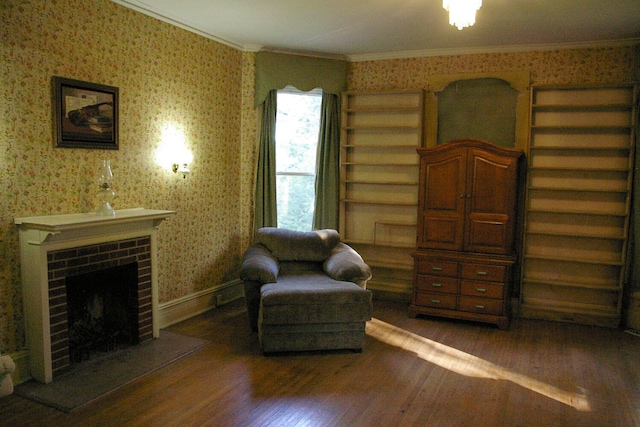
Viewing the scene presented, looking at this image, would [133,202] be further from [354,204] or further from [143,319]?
[354,204]

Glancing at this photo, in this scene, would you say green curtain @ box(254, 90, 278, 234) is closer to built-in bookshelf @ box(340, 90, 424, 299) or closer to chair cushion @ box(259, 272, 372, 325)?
built-in bookshelf @ box(340, 90, 424, 299)

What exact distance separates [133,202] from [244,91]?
181 centimetres

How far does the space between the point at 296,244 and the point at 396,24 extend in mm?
2093

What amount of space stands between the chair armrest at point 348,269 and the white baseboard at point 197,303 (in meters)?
1.18

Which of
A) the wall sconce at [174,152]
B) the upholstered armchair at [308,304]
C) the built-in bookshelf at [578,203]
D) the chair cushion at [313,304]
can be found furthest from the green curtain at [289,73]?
the chair cushion at [313,304]

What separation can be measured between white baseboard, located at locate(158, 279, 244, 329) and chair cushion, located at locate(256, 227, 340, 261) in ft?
2.44

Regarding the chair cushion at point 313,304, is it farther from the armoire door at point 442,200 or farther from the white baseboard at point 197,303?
the armoire door at point 442,200

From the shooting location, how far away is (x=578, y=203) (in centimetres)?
449

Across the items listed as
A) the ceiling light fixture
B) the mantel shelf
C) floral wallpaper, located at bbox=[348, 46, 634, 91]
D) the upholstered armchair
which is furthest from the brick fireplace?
floral wallpaper, located at bbox=[348, 46, 634, 91]

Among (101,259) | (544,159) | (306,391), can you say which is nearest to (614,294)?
(544,159)

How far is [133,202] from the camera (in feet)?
12.4

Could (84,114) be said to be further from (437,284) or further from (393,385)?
(437,284)

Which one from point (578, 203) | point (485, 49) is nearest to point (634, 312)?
point (578, 203)

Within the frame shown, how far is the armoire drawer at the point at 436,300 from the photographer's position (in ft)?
14.4
